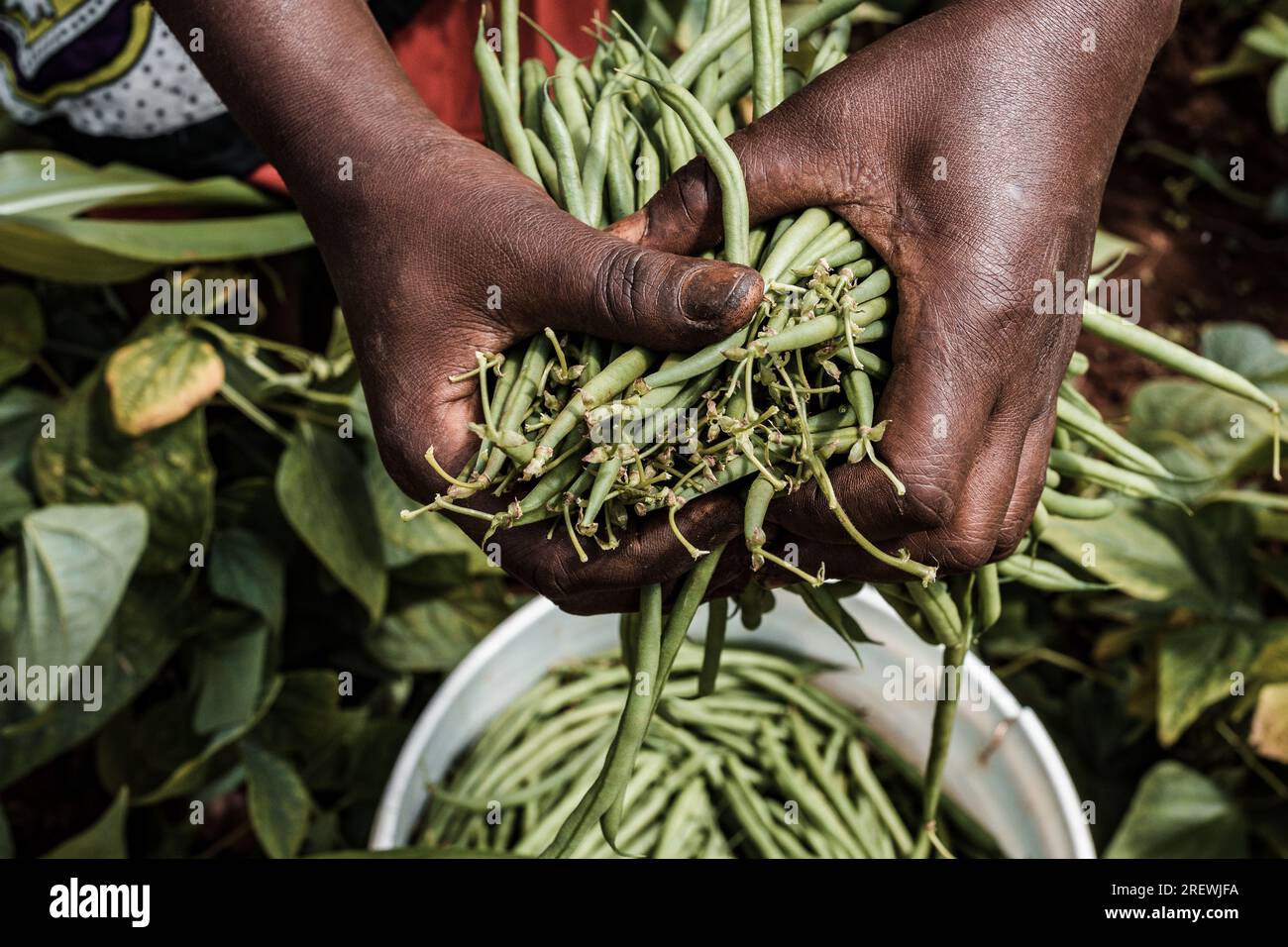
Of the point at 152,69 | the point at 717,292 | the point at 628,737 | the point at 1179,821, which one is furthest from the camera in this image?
the point at 1179,821

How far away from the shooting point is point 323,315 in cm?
144

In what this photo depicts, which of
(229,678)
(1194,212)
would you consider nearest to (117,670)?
(229,678)

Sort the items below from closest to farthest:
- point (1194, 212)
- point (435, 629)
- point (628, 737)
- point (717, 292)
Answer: point (717, 292) < point (628, 737) < point (435, 629) < point (1194, 212)

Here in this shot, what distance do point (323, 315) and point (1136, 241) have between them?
128 centimetres

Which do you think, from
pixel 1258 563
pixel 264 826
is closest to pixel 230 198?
pixel 264 826

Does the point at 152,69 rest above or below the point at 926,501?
above

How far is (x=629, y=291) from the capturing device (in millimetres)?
572

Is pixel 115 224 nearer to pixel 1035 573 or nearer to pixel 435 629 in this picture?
pixel 435 629

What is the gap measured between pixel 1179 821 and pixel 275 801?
3.18 feet

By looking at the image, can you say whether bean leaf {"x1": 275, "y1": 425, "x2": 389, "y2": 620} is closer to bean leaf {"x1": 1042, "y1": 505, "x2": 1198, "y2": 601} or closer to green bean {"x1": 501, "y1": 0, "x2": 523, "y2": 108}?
green bean {"x1": 501, "y1": 0, "x2": 523, "y2": 108}

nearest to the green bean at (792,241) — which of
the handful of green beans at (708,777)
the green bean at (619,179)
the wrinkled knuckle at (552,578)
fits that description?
the green bean at (619,179)

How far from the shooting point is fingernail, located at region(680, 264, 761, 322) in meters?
0.55
